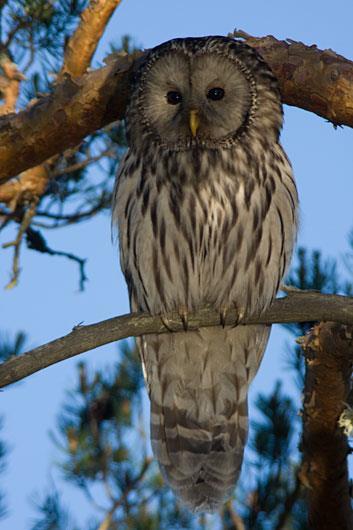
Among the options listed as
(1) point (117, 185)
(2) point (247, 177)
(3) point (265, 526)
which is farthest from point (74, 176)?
(3) point (265, 526)

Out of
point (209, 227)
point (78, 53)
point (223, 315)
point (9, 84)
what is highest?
point (78, 53)

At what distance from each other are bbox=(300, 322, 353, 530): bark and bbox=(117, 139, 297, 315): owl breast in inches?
16.5

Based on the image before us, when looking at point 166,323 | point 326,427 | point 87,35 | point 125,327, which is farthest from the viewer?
point 87,35

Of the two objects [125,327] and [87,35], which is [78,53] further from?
[125,327]

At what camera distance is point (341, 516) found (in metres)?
3.87

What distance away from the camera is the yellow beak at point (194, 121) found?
390 centimetres

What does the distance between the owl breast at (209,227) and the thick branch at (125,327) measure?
1.95ft

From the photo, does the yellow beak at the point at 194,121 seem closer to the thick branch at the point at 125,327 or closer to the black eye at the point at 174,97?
the black eye at the point at 174,97

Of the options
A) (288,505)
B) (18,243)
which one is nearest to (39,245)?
(18,243)

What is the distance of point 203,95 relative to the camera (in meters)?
4.06

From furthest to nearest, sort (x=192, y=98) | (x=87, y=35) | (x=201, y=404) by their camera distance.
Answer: (x=87, y=35) < (x=201, y=404) < (x=192, y=98)

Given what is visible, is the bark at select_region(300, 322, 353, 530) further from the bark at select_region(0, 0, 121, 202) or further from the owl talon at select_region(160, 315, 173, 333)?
the bark at select_region(0, 0, 121, 202)

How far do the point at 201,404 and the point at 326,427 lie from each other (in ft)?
2.36

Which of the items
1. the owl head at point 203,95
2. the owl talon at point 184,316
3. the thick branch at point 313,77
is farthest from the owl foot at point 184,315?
the thick branch at point 313,77
